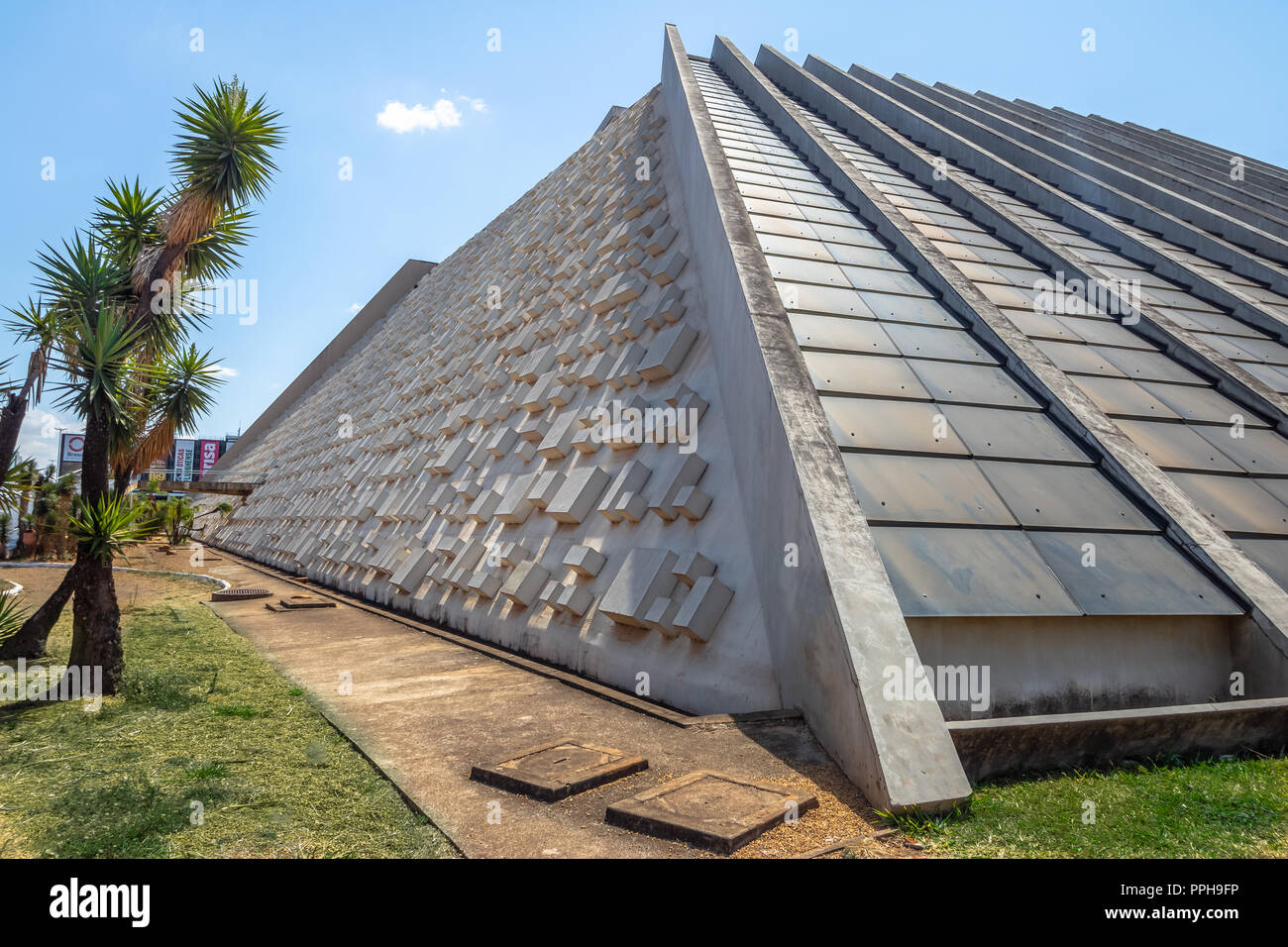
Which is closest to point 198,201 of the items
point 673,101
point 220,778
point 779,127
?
point 220,778

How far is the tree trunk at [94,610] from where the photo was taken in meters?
5.63

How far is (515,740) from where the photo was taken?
4.50 m

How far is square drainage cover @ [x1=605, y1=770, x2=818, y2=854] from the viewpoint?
2.90 metres

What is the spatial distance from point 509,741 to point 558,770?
87 cm

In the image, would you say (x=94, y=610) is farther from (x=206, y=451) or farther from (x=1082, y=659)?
(x=206, y=451)

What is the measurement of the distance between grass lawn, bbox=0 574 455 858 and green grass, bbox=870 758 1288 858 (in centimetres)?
200

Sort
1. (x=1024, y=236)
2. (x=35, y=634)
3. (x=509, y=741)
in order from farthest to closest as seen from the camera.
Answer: (x=1024, y=236) < (x=35, y=634) < (x=509, y=741)

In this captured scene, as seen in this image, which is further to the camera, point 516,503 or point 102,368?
point 516,503

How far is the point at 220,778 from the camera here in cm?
379

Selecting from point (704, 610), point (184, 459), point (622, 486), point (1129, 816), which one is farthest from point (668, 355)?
point (184, 459)

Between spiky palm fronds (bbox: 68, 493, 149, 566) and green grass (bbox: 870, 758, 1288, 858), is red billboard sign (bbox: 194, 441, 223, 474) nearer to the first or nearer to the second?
spiky palm fronds (bbox: 68, 493, 149, 566)

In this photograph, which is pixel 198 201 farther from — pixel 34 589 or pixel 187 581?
pixel 187 581

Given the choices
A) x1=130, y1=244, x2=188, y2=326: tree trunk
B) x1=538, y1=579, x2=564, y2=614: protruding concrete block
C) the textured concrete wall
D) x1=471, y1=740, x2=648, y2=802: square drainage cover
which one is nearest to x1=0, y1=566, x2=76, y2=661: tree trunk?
x1=130, y1=244, x2=188, y2=326: tree trunk

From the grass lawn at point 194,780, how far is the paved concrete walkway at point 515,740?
0.64 ft
